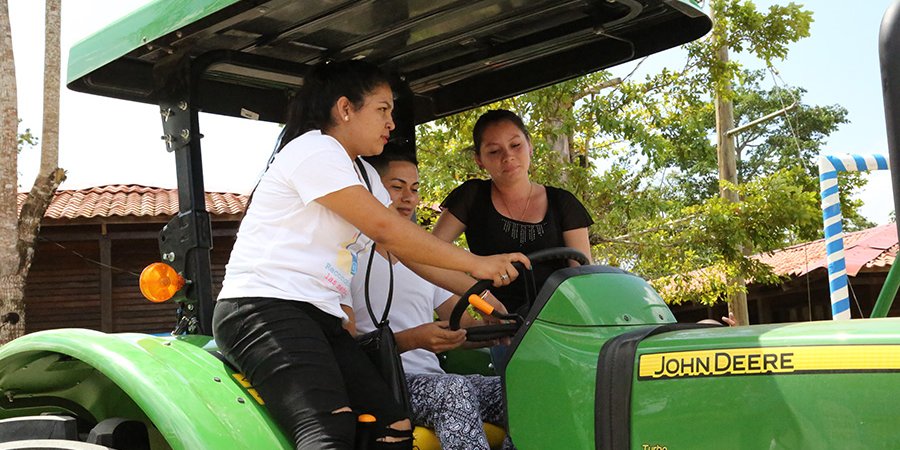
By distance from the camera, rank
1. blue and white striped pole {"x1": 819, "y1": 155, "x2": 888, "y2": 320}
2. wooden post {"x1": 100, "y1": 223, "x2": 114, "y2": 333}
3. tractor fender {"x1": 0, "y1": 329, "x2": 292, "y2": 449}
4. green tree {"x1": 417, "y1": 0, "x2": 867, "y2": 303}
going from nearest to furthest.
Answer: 1. tractor fender {"x1": 0, "y1": 329, "x2": 292, "y2": 449}
2. blue and white striped pole {"x1": 819, "y1": 155, "x2": 888, "y2": 320}
3. green tree {"x1": 417, "y1": 0, "x2": 867, "y2": 303}
4. wooden post {"x1": 100, "y1": 223, "x2": 114, "y2": 333}

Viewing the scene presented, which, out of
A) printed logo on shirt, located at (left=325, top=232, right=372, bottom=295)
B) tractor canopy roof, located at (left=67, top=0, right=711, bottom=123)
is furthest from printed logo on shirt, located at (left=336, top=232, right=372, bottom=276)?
tractor canopy roof, located at (left=67, top=0, right=711, bottom=123)

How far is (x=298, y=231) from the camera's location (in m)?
2.69

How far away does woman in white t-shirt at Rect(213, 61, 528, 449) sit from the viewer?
2.58m

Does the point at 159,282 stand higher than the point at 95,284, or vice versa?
the point at 159,282

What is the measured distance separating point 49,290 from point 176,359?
13.8 meters

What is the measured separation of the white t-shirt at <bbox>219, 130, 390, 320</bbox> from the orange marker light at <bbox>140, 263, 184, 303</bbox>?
14.0 inches

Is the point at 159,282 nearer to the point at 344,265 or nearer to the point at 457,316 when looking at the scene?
the point at 344,265

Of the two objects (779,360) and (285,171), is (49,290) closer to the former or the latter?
(285,171)

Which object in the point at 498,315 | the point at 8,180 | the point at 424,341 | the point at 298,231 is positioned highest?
the point at 8,180

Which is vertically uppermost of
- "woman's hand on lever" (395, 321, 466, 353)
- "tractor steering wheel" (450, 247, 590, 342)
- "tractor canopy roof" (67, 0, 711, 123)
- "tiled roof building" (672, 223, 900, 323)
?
"tractor canopy roof" (67, 0, 711, 123)

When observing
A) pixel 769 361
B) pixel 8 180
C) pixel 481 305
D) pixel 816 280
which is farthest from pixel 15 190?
pixel 816 280

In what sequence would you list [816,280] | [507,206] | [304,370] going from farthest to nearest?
[816,280]
[507,206]
[304,370]

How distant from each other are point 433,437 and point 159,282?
3.28ft

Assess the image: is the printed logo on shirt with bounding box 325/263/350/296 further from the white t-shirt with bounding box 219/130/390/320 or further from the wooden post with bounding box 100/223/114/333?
the wooden post with bounding box 100/223/114/333
